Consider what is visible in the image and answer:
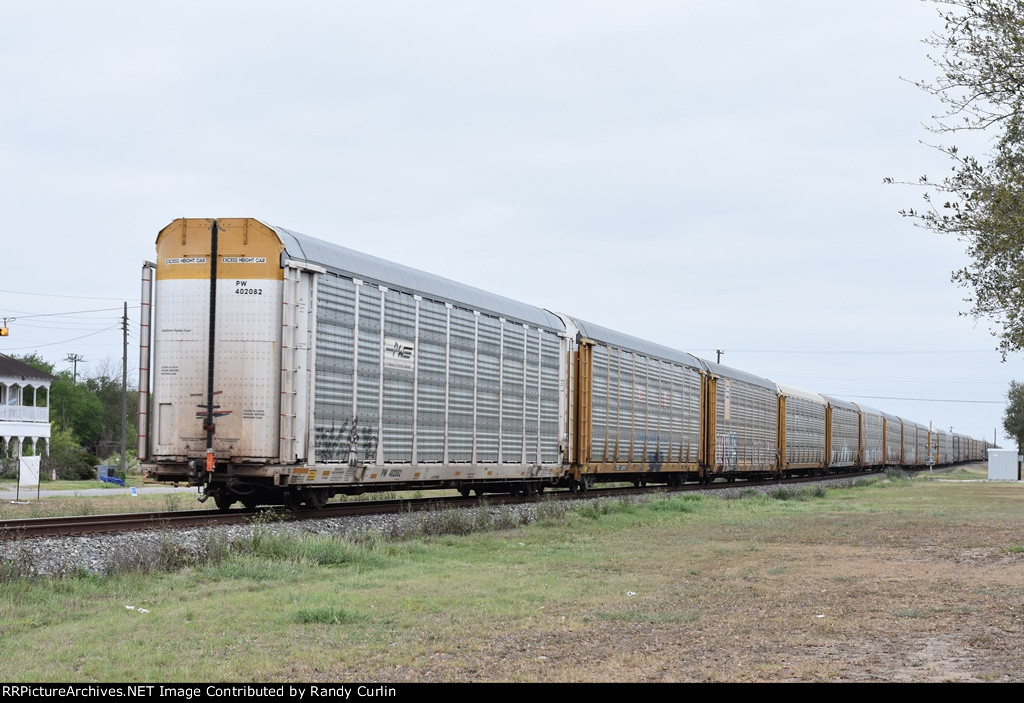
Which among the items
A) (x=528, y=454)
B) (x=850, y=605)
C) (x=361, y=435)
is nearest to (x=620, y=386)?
(x=528, y=454)

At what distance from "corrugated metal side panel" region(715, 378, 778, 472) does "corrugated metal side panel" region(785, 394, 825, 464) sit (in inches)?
83.0

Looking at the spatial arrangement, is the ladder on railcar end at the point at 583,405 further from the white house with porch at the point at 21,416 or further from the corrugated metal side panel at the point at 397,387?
the white house with porch at the point at 21,416

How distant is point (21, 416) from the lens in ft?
193

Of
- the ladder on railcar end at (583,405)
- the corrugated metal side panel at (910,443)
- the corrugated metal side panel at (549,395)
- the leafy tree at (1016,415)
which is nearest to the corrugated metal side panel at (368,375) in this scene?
the corrugated metal side panel at (549,395)

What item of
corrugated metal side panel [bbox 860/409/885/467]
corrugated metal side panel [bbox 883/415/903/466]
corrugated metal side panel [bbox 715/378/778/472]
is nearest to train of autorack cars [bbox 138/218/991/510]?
corrugated metal side panel [bbox 715/378/778/472]

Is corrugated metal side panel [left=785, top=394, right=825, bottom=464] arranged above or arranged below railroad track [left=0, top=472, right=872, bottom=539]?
above

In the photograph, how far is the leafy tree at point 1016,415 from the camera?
342 feet

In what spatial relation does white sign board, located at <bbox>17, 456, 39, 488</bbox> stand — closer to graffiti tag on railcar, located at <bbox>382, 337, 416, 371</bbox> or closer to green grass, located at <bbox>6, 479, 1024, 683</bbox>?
graffiti tag on railcar, located at <bbox>382, 337, 416, 371</bbox>

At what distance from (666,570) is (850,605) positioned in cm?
334

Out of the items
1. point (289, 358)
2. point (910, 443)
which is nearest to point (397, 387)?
point (289, 358)

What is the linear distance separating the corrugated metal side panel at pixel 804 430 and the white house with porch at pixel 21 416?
38918mm

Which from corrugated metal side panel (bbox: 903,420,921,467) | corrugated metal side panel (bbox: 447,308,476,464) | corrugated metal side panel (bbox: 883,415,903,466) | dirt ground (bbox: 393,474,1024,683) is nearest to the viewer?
dirt ground (bbox: 393,474,1024,683)

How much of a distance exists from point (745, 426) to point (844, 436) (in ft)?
65.5

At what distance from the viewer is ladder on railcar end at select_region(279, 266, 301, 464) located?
16094 millimetres
